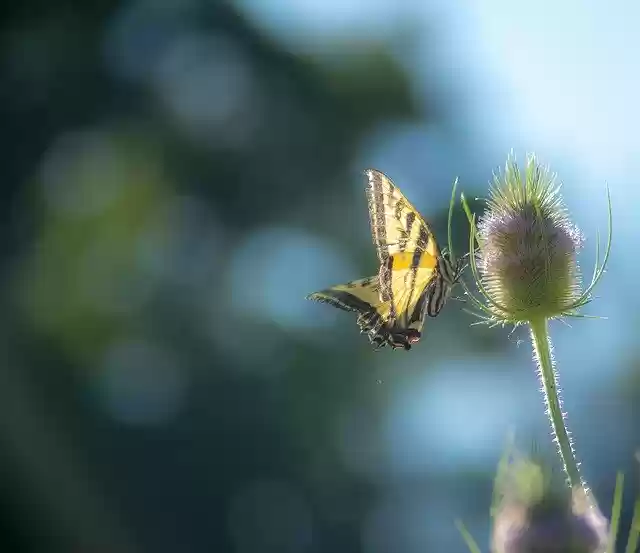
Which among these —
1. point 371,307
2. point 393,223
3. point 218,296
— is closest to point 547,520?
point 393,223

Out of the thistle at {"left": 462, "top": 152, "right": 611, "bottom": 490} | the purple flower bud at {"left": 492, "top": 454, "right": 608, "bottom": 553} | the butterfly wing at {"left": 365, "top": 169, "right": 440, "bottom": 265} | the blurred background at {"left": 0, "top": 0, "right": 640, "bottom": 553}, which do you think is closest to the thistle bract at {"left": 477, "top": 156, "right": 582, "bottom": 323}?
the thistle at {"left": 462, "top": 152, "right": 611, "bottom": 490}

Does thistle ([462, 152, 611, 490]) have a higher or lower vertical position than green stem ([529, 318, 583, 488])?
higher

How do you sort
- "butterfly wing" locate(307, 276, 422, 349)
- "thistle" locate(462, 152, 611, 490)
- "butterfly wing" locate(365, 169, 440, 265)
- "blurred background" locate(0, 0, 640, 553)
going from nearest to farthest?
"thistle" locate(462, 152, 611, 490), "butterfly wing" locate(365, 169, 440, 265), "butterfly wing" locate(307, 276, 422, 349), "blurred background" locate(0, 0, 640, 553)

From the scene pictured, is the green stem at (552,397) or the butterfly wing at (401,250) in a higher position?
the butterfly wing at (401,250)

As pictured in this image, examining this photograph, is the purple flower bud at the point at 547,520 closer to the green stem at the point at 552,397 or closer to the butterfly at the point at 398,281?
the green stem at the point at 552,397

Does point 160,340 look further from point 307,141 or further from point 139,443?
point 307,141

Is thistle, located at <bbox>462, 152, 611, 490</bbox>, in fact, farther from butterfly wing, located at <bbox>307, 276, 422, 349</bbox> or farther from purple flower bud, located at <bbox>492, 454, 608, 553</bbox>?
purple flower bud, located at <bbox>492, 454, 608, 553</bbox>

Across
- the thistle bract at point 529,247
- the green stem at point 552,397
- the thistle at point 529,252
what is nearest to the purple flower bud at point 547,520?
the green stem at point 552,397

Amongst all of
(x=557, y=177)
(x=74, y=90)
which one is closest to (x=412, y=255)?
(x=557, y=177)
